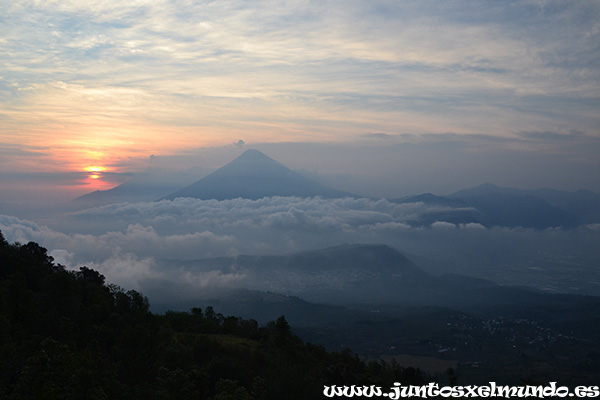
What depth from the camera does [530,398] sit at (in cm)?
3425

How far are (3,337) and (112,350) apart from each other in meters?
12.2

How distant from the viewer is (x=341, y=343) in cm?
18900

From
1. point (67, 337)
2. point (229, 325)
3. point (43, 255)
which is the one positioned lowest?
point (229, 325)

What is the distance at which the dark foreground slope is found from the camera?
2728cm

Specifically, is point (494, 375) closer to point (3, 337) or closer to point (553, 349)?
point (553, 349)

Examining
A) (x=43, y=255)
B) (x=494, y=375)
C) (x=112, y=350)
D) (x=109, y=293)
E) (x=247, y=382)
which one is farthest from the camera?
(x=494, y=375)

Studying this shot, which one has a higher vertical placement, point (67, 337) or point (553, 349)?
point (67, 337)

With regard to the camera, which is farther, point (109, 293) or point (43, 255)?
point (43, 255)

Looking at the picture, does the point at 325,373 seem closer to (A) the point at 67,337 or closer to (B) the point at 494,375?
(A) the point at 67,337

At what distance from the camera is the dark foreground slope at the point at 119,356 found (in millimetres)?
27281

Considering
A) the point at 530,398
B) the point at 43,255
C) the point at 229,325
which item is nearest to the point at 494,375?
the point at 229,325

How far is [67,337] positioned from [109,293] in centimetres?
2360

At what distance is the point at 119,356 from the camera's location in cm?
4256

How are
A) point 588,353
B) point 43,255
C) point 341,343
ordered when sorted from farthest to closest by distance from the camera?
1. point 341,343
2. point 588,353
3. point 43,255
